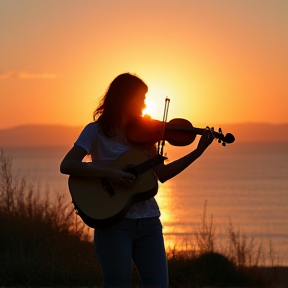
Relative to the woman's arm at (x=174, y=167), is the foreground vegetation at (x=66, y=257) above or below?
below

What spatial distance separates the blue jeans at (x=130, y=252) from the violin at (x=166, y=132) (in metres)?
0.46

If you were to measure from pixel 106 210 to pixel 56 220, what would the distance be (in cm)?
454

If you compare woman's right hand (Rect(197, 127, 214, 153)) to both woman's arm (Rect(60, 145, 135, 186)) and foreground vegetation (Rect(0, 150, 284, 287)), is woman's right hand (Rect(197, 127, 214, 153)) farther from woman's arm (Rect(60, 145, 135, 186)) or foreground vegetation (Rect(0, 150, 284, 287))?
foreground vegetation (Rect(0, 150, 284, 287))

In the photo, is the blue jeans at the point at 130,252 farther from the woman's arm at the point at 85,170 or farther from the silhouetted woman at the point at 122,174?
the woman's arm at the point at 85,170

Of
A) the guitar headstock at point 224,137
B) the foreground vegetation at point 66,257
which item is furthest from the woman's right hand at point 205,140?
the foreground vegetation at point 66,257

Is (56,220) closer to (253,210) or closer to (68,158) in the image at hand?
(68,158)

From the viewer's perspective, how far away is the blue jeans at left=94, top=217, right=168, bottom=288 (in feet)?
12.9

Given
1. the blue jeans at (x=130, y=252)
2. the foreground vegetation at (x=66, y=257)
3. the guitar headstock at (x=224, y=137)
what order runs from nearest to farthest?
the blue jeans at (x=130, y=252)
the guitar headstock at (x=224, y=137)
the foreground vegetation at (x=66, y=257)

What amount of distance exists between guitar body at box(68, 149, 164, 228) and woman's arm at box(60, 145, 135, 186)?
5 cm

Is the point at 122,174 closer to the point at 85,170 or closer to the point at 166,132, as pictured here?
the point at 85,170

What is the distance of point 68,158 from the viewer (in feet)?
13.4

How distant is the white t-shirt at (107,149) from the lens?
4023 mm

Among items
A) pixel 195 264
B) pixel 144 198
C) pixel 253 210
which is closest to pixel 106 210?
pixel 144 198

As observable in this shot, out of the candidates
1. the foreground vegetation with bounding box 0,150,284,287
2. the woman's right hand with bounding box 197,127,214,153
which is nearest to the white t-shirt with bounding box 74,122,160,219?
the woman's right hand with bounding box 197,127,214,153
